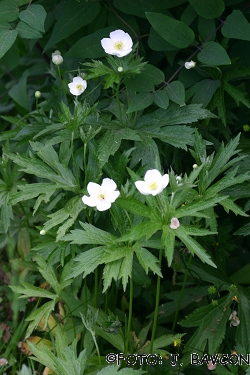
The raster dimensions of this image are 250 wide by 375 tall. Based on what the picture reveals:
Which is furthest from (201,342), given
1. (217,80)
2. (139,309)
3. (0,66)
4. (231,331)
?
(0,66)

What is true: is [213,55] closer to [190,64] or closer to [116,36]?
[190,64]

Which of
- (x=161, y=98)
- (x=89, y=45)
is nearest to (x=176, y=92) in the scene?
(x=161, y=98)

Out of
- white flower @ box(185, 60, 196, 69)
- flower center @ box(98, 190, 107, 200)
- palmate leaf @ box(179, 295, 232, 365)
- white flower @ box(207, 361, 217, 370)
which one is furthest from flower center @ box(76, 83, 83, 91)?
white flower @ box(207, 361, 217, 370)

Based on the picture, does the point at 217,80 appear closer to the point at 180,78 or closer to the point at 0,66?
the point at 180,78

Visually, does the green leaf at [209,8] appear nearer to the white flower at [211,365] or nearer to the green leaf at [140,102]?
the green leaf at [140,102]

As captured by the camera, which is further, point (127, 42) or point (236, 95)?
point (236, 95)

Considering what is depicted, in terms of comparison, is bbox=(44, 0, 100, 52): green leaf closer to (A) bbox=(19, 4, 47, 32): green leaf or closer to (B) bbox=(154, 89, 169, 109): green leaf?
(A) bbox=(19, 4, 47, 32): green leaf

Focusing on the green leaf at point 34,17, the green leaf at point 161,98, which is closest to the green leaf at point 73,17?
the green leaf at point 34,17
